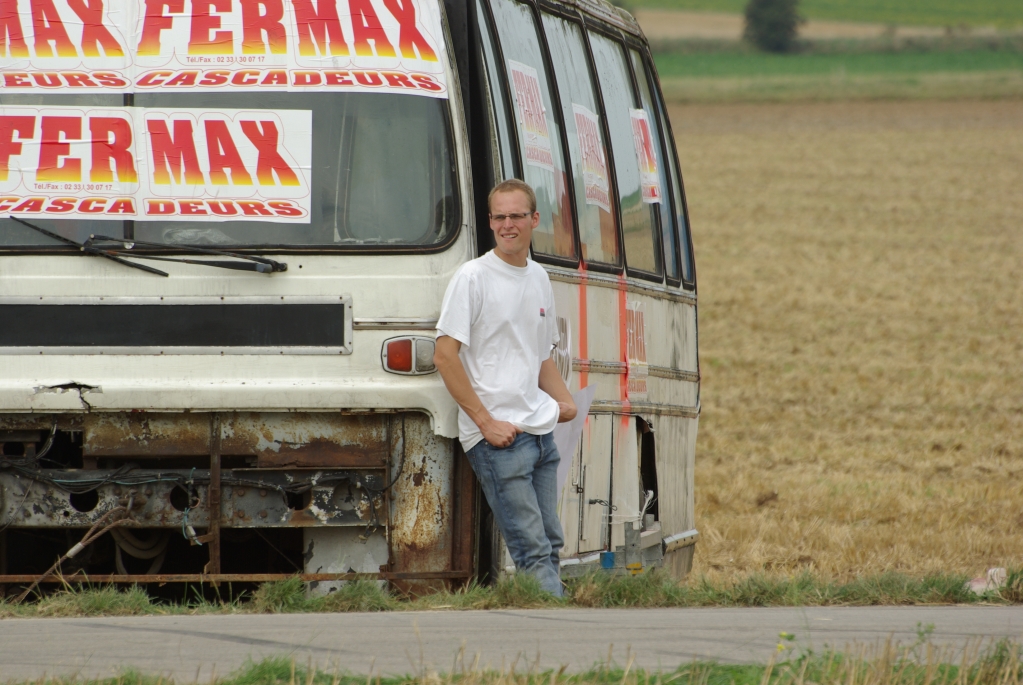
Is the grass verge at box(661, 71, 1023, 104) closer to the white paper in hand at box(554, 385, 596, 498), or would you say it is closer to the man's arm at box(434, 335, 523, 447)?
the white paper in hand at box(554, 385, 596, 498)

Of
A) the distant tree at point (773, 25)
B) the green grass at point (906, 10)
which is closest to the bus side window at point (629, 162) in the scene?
the distant tree at point (773, 25)

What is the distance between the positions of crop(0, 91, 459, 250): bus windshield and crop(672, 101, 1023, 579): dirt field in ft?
12.7

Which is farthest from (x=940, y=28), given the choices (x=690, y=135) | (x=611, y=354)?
(x=611, y=354)

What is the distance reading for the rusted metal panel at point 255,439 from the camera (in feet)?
21.0

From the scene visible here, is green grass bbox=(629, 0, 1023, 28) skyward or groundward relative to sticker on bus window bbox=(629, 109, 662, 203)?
skyward

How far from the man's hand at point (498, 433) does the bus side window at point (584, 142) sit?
1.75m

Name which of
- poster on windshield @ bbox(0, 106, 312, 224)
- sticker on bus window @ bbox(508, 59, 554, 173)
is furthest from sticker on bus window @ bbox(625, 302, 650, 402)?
poster on windshield @ bbox(0, 106, 312, 224)

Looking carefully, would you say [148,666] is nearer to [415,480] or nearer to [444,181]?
[415,480]

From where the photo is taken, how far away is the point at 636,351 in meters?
8.69

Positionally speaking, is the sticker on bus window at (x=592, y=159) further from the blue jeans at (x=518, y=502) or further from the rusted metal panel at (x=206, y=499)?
the rusted metal panel at (x=206, y=499)

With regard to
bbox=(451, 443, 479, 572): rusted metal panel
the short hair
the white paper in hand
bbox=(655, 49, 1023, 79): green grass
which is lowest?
bbox=(451, 443, 479, 572): rusted metal panel

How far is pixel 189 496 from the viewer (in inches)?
253

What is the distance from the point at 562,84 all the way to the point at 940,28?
6545 cm

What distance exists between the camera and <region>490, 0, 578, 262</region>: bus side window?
7.12 m
